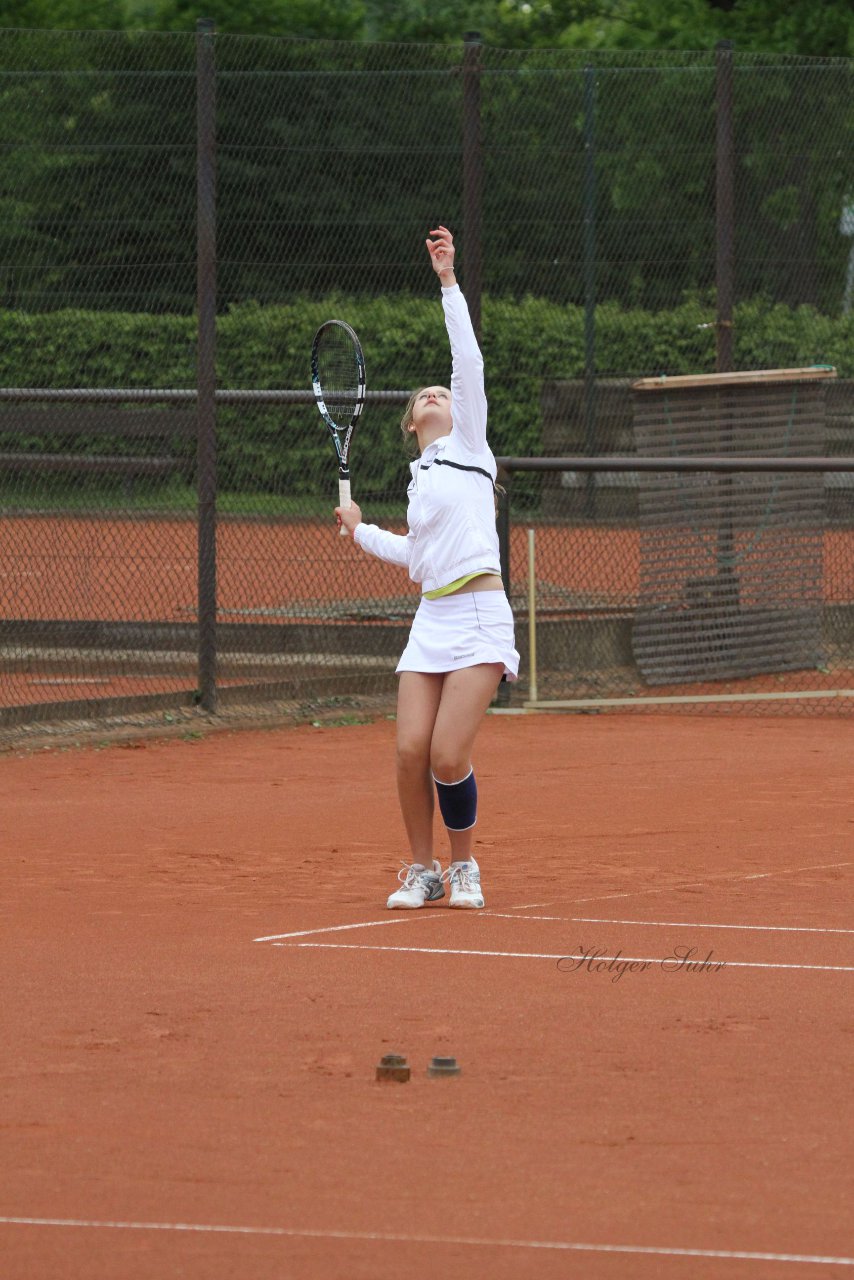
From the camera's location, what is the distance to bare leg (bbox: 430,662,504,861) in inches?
276

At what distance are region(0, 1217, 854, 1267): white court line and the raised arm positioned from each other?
348 centimetres

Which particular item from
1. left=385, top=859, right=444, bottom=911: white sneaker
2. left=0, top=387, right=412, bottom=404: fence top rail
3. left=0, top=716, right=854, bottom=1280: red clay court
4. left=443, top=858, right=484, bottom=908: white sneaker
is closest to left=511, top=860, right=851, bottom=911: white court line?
left=0, top=716, right=854, bottom=1280: red clay court

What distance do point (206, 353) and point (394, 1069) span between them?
7.62 metres

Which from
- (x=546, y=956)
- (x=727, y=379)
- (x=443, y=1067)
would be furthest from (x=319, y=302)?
(x=443, y=1067)

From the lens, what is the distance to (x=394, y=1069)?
5035 millimetres

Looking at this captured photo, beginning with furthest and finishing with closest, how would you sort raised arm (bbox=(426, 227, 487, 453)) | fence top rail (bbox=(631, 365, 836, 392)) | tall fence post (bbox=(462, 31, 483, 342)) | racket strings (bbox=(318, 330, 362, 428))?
fence top rail (bbox=(631, 365, 836, 392))
tall fence post (bbox=(462, 31, 483, 342))
racket strings (bbox=(318, 330, 362, 428))
raised arm (bbox=(426, 227, 487, 453))

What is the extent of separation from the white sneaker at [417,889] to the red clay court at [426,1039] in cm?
5

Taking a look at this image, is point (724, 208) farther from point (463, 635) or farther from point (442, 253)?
point (463, 635)

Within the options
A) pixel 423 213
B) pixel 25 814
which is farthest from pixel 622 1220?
pixel 423 213

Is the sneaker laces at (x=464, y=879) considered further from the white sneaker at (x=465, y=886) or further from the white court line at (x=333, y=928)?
the white court line at (x=333, y=928)

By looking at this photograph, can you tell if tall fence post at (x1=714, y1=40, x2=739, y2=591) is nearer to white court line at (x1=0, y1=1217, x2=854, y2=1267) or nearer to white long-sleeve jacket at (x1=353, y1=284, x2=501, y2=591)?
white long-sleeve jacket at (x1=353, y1=284, x2=501, y2=591)

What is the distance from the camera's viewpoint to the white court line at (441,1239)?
3869mm

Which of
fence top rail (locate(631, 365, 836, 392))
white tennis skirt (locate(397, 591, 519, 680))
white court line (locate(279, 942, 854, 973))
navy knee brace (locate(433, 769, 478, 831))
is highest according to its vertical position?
fence top rail (locate(631, 365, 836, 392))

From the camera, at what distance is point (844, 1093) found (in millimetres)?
4973
